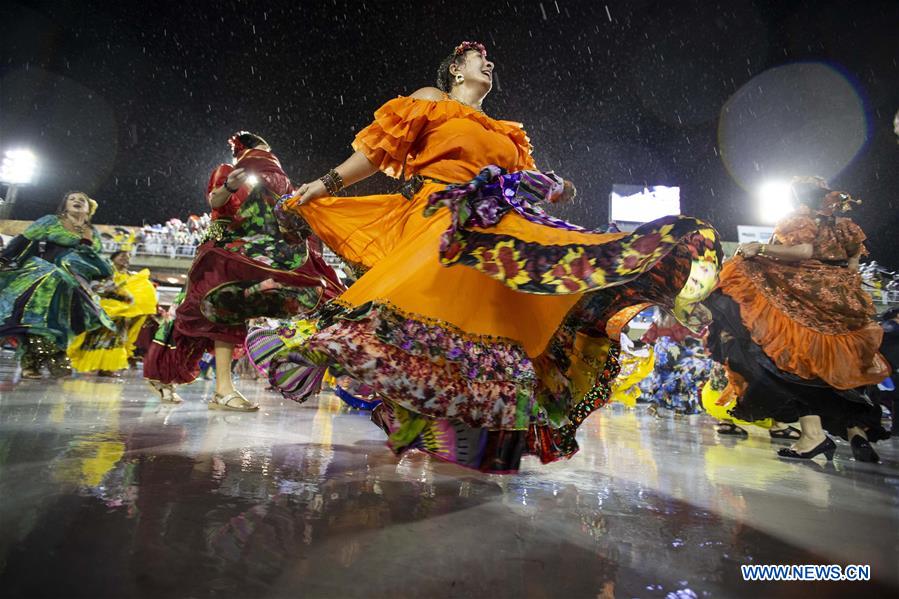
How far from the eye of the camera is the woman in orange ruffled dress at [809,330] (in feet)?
10.8

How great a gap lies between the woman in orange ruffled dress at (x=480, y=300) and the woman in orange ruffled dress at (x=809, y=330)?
1.90 metres

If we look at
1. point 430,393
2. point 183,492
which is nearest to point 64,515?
point 183,492

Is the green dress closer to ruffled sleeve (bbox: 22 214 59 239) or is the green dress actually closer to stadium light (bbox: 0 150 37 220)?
ruffled sleeve (bbox: 22 214 59 239)

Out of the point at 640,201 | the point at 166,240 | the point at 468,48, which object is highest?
the point at 640,201

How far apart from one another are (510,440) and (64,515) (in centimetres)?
121

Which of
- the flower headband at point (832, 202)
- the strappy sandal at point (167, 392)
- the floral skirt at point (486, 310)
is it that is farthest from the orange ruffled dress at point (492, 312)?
the strappy sandal at point (167, 392)

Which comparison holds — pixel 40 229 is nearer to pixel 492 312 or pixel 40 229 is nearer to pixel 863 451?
pixel 492 312

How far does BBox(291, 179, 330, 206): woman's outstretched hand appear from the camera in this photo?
230 cm

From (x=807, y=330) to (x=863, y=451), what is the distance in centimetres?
79

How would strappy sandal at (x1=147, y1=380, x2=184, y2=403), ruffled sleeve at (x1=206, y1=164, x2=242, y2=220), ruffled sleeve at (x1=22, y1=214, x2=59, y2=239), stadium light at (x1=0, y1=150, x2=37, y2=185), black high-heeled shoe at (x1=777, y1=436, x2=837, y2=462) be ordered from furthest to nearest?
stadium light at (x1=0, y1=150, x2=37, y2=185)
ruffled sleeve at (x1=22, y1=214, x2=59, y2=239)
strappy sandal at (x1=147, y1=380, x2=184, y2=403)
ruffled sleeve at (x1=206, y1=164, x2=242, y2=220)
black high-heeled shoe at (x1=777, y1=436, x2=837, y2=462)

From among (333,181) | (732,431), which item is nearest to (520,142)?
(333,181)

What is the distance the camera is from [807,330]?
133 inches

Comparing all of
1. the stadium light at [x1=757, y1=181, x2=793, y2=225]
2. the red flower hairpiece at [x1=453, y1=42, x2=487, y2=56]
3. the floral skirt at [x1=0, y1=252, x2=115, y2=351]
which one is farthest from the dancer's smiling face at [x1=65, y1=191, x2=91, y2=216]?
the stadium light at [x1=757, y1=181, x2=793, y2=225]

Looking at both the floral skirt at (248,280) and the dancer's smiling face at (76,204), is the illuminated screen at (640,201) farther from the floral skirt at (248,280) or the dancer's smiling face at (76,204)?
the floral skirt at (248,280)
